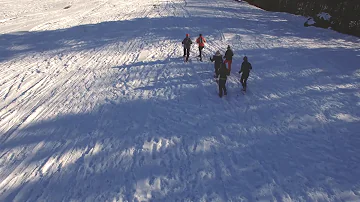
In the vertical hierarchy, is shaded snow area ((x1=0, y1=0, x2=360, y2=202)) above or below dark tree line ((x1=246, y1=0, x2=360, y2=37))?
below

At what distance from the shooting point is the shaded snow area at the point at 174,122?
21.1 feet

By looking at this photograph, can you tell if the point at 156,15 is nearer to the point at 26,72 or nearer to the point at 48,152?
A: the point at 26,72

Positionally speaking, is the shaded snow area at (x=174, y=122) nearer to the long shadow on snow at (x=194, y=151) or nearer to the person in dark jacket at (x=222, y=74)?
the long shadow on snow at (x=194, y=151)

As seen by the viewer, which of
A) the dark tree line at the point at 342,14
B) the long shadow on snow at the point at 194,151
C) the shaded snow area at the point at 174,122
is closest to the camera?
the long shadow on snow at the point at 194,151

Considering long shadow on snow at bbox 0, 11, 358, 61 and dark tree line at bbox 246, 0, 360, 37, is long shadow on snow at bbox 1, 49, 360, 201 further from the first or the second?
dark tree line at bbox 246, 0, 360, 37

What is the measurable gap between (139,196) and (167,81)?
7080 mm

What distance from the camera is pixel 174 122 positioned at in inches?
357

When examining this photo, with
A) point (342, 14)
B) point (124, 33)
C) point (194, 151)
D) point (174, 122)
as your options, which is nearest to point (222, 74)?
point (174, 122)

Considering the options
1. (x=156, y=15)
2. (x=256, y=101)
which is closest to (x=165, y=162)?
(x=256, y=101)

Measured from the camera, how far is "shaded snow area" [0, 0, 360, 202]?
6.43 m

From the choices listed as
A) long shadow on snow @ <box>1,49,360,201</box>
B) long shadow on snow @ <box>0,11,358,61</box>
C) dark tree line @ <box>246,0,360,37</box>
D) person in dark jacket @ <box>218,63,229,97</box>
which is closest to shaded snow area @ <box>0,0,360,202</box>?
long shadow on snow @ <box>1,49,360,201</box>

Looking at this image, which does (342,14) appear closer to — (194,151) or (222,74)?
(222,74)

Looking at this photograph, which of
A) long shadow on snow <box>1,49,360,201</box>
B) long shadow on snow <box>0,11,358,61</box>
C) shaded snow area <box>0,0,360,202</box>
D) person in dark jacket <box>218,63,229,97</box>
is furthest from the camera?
long shadow on snow <box>0,11,358,61</box>

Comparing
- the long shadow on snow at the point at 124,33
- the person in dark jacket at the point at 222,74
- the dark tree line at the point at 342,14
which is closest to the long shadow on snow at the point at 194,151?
the person in dark jacket at the point at 222,74
